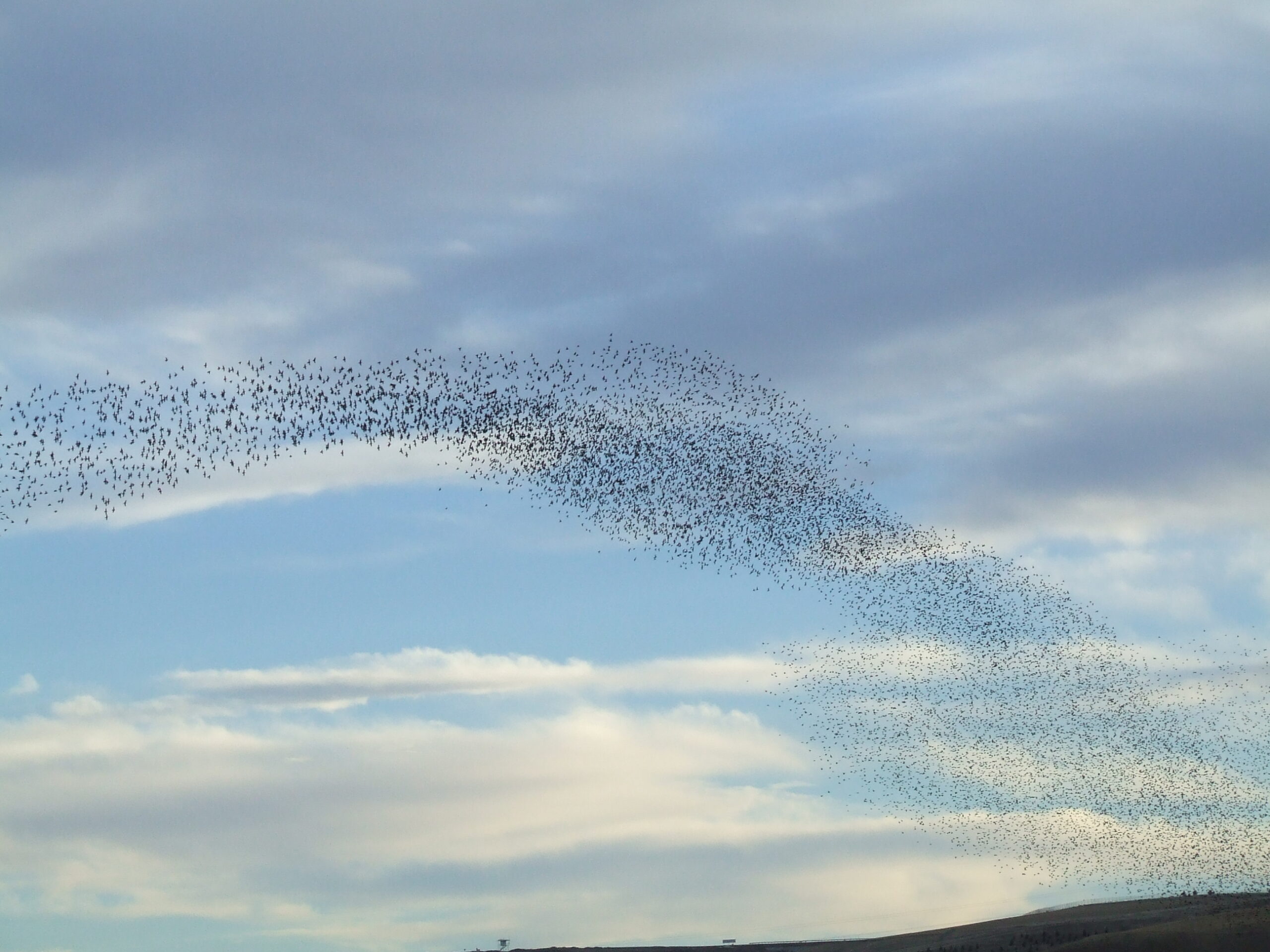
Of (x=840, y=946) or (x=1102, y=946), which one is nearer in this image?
(x=1102, y=946)

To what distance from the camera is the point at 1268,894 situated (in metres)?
174

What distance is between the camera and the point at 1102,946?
151250mm

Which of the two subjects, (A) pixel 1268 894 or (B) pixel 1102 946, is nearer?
(B) pixel 1102 946

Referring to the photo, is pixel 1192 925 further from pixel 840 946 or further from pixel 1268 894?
pixel 840 946

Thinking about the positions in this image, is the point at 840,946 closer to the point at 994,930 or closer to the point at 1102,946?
the point at 994,930

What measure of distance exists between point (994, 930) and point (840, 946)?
21.1 meters

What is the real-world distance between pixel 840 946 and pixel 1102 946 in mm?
50017

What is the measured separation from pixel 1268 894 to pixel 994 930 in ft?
101

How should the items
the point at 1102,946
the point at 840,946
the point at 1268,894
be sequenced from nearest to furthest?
the point at 1102,946
the point at 1268,894
the point at 840,946

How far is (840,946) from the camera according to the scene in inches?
7687

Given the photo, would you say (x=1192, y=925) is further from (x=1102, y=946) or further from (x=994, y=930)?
(x=994, y=930)

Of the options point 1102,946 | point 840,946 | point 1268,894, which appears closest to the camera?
point 1102,946

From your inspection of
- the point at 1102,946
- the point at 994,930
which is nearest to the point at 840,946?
the point at 994,930

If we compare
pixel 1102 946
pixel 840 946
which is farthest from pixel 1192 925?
pixel 840 946
